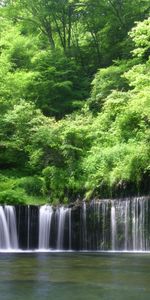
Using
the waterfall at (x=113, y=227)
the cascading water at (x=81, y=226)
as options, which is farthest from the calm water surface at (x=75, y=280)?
the waterfall at (x=113, y=227)

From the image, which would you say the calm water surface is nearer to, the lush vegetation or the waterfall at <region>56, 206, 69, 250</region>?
the waterfall at <region>56, 206, 69, 250</region>

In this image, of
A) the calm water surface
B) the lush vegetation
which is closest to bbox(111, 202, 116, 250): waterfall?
the lush vegetation

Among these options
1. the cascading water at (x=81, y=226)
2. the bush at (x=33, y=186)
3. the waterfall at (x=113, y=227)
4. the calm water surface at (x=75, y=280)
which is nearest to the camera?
the calm water surface at (x=75, y=280)

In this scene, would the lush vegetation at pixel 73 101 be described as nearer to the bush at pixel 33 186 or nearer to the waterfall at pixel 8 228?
the bush at pixel 33 186

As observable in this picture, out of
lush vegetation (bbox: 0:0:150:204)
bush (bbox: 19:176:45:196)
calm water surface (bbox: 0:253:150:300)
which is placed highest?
lush vegetation (bbox: 0:0:150:204)

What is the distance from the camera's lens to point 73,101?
104 feet

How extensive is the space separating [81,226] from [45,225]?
1734 mm

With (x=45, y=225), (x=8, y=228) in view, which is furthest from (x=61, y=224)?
(x=8, y=228)

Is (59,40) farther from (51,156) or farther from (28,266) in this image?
(28,266)

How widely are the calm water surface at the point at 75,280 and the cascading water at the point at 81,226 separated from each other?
5742 millimetres

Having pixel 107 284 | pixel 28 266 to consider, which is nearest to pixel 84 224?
pixel 28 266

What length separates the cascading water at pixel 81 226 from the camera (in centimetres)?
1931

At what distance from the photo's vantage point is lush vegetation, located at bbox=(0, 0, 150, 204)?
21.4 meters

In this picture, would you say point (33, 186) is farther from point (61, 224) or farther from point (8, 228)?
point (61, 224)
